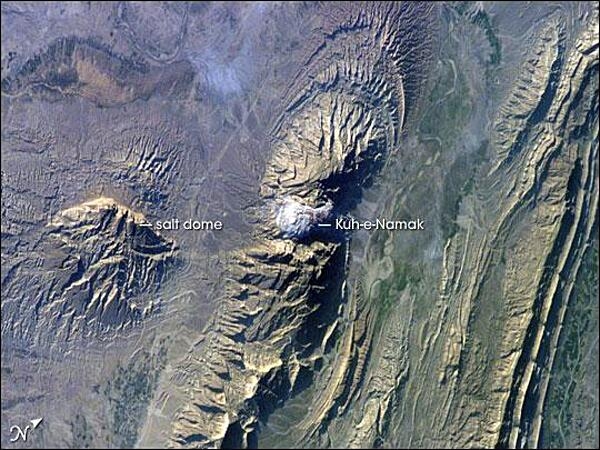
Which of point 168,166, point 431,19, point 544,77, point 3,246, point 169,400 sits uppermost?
point 431,19

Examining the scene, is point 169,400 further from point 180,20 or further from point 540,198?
point 540,198

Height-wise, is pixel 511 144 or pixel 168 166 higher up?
pixel 511 144

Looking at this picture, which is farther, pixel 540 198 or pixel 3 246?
pixel 540 198

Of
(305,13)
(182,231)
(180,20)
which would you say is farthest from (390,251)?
(180,20)

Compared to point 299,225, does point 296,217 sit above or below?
above
